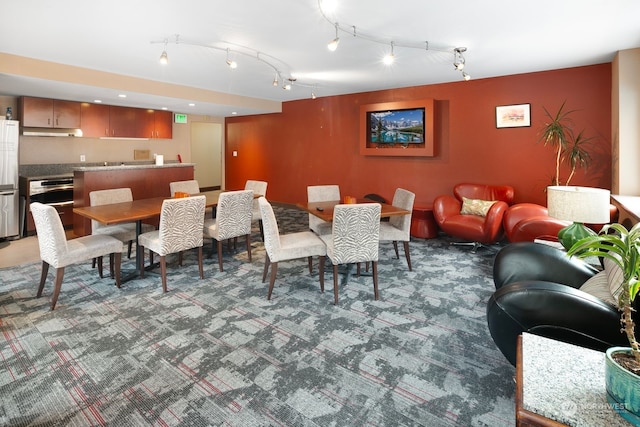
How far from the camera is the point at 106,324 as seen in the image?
113 inches

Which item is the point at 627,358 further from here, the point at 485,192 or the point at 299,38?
the point at 485,192

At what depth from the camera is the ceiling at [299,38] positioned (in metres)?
3.03

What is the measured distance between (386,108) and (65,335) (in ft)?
18.7

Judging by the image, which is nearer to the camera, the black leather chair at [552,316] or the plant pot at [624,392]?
the plant pot at [624,392]

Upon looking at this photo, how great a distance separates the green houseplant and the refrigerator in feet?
24.8

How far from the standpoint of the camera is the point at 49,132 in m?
6.45

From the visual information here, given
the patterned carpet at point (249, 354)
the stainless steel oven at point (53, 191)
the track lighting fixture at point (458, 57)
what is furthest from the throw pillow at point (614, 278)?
the stainless steel oven at point (53, 191)

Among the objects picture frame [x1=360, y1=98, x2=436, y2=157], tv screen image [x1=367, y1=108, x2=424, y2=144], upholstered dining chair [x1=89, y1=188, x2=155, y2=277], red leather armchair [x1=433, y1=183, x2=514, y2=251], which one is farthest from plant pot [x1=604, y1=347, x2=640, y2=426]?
tv screen image [x1=367, y1=108, x2=424, y2=144]

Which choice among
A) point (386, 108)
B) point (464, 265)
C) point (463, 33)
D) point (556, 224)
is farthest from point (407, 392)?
point (386, 108)

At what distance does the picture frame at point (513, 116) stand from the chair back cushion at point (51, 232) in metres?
5.81

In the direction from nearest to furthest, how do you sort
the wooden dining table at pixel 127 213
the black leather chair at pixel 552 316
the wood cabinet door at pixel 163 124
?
the black leather chair at pixel 552 316 → the wooden dining table at pixel 127 213 → the wood cabinet door at pixel 163 124

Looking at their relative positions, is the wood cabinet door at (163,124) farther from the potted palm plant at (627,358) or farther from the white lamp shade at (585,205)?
the potted palm plant at (627,358)

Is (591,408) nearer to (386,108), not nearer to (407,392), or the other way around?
(407,392)

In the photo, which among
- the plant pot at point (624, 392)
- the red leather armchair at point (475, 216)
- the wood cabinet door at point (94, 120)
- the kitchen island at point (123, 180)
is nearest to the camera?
the plant pot at point (624, 392)
